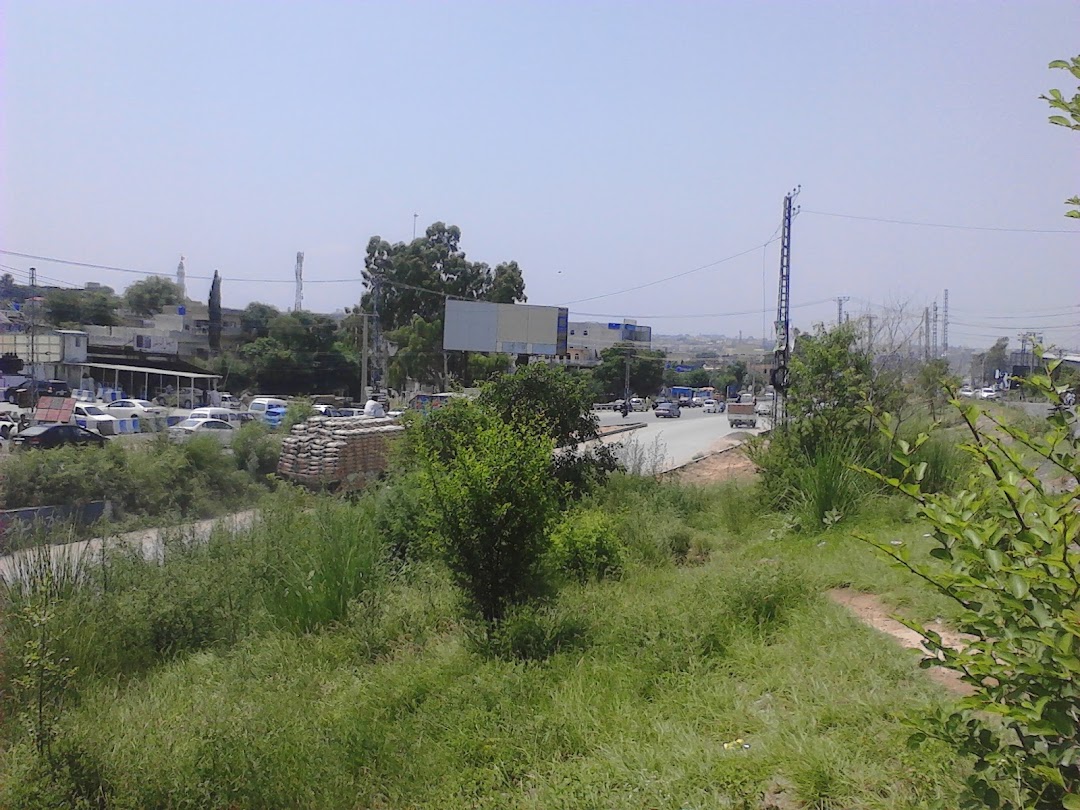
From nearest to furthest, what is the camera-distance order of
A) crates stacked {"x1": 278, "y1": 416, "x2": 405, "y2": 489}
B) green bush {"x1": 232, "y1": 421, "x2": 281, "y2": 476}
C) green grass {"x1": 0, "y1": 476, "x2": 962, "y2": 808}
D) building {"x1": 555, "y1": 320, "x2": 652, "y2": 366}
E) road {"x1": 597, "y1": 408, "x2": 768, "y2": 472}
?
1. green grass {"x1": 0, "y1": 476, "x2": 962, "y2": 808}
2. crates stacked {"x1": 278, "y1": 416, "x2": 405, "y2": 489}
3. green bush {"x1": 232, "y1": 421, "x2": 281, "y2": 476}
4. road {"x1": 597, "y1": 408, "x2": 768, "y2": 472}
5. building {"x1": 555, "y1": 320, "x2": 652, "y2": 366}

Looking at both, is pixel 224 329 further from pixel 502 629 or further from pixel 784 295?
pixel 502 629

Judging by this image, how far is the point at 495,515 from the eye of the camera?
20.2 ft

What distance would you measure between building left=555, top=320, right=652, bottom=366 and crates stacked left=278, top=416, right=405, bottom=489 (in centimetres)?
5456

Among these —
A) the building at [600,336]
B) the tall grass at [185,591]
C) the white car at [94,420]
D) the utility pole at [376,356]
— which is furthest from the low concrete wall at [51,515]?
the building at [600,336]

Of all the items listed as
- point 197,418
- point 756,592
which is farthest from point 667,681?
point 197,418

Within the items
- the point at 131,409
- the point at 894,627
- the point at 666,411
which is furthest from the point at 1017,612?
the point at 666,411

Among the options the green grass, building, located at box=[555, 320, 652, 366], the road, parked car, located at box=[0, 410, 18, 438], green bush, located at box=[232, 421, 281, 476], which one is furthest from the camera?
building, located at box=[555, 320, 652, 366]

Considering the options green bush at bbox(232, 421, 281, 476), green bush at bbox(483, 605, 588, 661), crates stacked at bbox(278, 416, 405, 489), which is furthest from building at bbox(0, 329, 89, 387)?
green bush at bbox(483, 605, 588, 661)

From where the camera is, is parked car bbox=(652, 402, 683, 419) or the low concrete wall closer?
the low concrete wall

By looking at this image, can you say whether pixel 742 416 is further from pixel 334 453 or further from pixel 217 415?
pixel 334 453

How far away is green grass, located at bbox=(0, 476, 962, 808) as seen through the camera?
3.87 m

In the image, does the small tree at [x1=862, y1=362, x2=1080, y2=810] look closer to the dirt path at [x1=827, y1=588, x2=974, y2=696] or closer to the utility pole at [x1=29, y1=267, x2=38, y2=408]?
the dirt path at [x1=827, y1=588, x2=974, y2=696]

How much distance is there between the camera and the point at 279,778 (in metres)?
4.26

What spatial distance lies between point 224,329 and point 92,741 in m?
54.5
